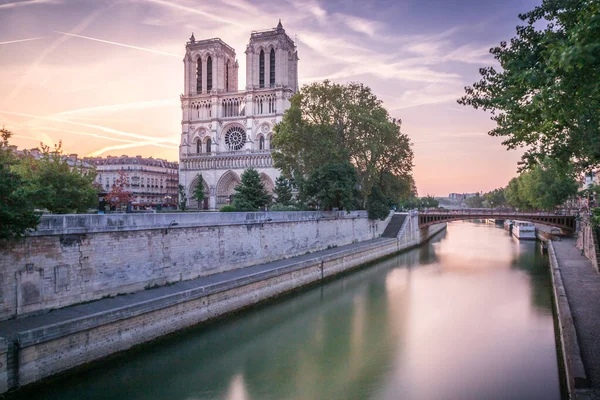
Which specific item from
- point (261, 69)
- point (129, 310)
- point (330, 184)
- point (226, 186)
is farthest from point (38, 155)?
point (129, 310)

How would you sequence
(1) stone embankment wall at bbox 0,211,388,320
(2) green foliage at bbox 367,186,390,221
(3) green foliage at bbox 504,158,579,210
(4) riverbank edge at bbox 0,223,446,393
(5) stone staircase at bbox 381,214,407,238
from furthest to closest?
(3) green foliage at bbox 504,158,579,210
(5) stone staircase at bbox 381,214,407,238
(2) green foliage at bbox 367,186,390,221
(1) stone embankment wall at bbox 0,211,388,320
(4) riverbank edge at bbox 0,223,446,393

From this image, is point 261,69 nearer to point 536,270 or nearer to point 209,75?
point 209,75

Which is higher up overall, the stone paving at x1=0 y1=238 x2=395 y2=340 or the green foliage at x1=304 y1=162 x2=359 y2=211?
the green foliage at x1=304 y1=162 x2=359 y2=211

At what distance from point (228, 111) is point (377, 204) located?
2819 cm

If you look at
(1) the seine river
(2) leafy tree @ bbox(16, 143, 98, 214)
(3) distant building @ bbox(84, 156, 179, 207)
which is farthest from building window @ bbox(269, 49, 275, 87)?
(1) the seine river

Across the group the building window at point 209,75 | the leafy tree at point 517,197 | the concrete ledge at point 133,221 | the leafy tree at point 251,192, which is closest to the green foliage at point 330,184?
the leafy tree at point 251,192

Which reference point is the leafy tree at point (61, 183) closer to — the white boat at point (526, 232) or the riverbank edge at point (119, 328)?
the riverbank edge at point (119, 328)

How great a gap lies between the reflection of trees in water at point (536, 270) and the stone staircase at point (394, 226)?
9.26 metres

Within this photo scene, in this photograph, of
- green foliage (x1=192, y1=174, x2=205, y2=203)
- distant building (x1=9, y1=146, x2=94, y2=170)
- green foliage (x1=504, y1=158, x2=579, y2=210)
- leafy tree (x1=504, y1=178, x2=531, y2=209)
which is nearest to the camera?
distant building (x1=9, y1=146, x2=94, y2=170)

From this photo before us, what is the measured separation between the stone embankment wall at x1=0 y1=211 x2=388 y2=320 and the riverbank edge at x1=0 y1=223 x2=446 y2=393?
5.74 feet

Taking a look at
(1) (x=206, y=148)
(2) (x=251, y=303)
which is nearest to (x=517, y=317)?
(2) (x=251, y=303)

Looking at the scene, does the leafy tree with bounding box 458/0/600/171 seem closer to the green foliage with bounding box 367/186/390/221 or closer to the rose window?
the green foliage with bounding box 367/186/390/221

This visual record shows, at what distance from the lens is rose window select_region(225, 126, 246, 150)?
54.8 metres

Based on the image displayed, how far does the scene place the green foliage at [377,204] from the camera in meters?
34.8
